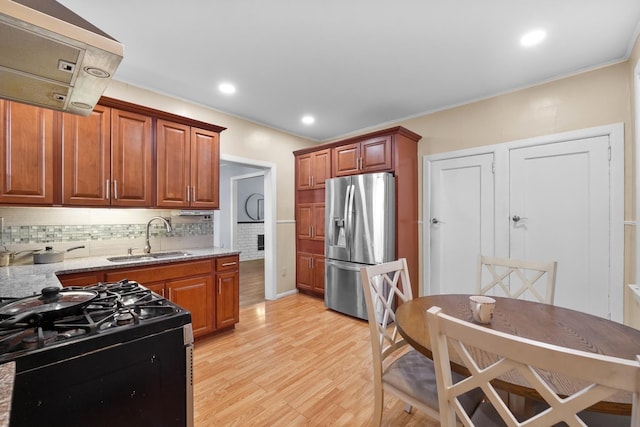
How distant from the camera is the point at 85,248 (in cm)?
250

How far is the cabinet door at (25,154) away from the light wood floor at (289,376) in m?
1.81

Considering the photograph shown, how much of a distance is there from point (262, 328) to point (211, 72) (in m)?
2.64

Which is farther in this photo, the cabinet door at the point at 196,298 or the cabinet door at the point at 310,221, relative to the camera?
the cabinet door at the point at 310,221

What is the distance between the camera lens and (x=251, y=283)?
4980 mm

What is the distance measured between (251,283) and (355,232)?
257 cm

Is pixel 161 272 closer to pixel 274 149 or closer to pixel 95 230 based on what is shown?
pixel 95 230

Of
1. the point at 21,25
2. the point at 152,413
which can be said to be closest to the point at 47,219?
the point at 21,25

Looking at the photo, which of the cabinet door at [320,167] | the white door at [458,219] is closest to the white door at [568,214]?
the white door at [458,219]

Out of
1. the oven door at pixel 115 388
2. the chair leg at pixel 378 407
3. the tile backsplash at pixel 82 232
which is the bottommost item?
the chair leg at pixel 378 407

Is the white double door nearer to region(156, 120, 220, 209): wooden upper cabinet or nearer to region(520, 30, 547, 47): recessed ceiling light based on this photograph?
region(520, 30, 547, 47): recessed ceiling light

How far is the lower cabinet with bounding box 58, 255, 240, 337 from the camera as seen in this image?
2238 millimetres

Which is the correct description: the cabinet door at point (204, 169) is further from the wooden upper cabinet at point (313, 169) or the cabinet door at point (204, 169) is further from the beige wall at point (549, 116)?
the beige wall at point (549, 116)

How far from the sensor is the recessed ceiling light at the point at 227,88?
2.79 metres

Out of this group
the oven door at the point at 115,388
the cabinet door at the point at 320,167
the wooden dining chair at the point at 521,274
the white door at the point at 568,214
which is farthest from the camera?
the cabinet door at the point at 320,167
